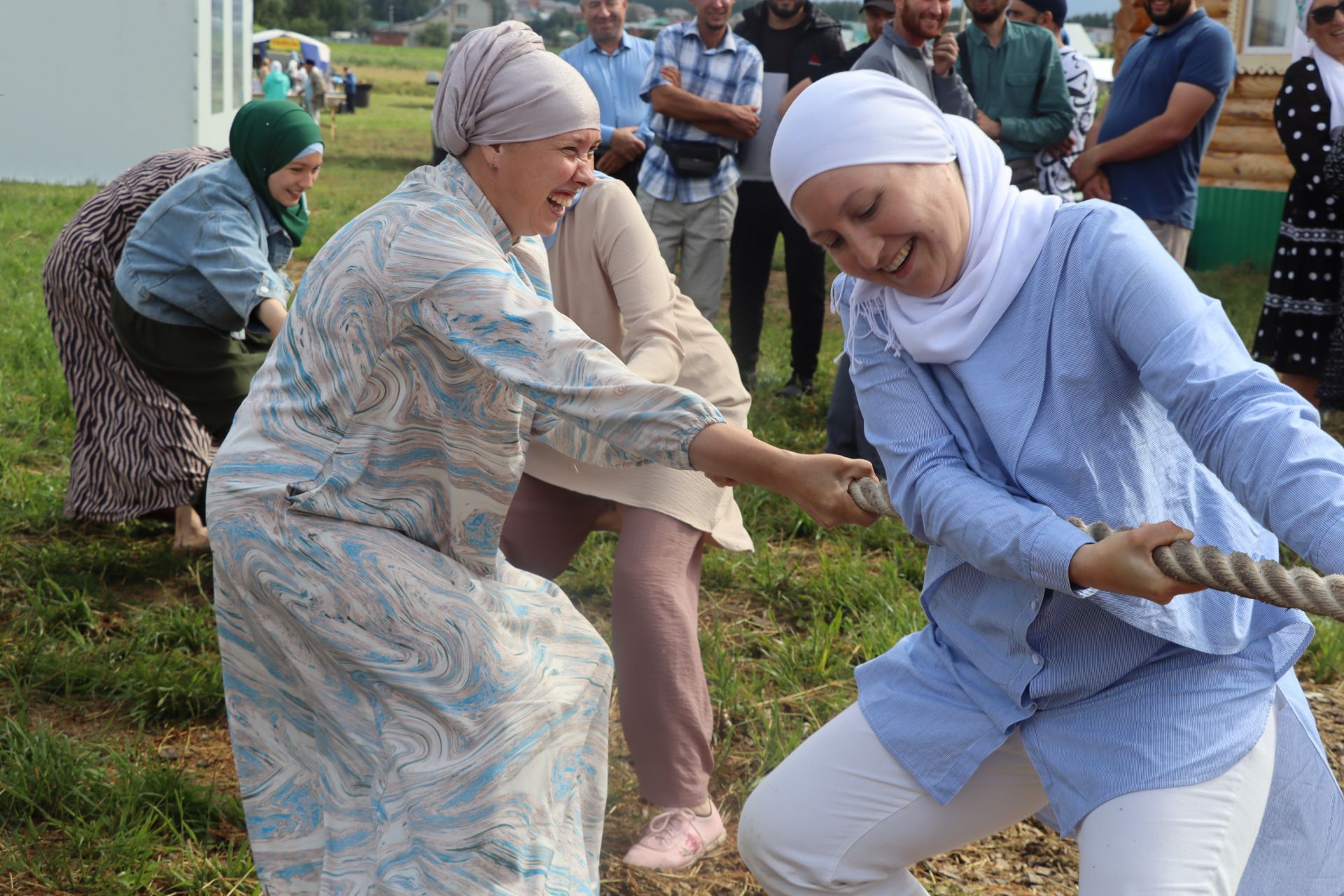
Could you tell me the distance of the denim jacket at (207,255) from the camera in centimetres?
437

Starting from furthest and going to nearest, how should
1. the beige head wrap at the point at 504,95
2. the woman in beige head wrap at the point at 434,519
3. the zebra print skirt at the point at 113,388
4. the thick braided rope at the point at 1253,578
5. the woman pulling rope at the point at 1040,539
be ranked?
1. the zebra print skirt at the point at 113,388
2. the beige head wrap at the point at 504,95
3. the woman in beige head wrap at the point at 434,519
4. the woman pulling rope at the point at 1040,539
5. the thick braided rope at the point at 1253,578

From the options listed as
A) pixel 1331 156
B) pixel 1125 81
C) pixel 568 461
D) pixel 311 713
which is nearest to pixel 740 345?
pixel 1125 81

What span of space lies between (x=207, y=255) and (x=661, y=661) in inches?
88.2

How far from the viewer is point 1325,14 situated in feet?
19.3

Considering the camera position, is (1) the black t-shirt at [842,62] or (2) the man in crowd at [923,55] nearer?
(2) the man in crowd at [923,55]

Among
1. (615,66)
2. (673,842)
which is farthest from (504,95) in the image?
(615,66)

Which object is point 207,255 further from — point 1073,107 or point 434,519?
point 1073,107

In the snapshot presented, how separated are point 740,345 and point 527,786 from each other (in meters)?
5.30

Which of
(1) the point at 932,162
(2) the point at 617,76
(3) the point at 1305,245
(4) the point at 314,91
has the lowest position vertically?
(4) the point at 314,91

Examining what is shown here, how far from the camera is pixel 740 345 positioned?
24.5 ft

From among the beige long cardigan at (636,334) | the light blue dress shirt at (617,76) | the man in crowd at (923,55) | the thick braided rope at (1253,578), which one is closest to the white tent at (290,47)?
the light blue dress shirt at (617,76)

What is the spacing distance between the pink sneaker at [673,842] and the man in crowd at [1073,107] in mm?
3727

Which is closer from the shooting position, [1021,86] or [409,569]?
[409,569]

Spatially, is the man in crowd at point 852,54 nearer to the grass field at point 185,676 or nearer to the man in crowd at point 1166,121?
the man in crowd at point 1166,121
